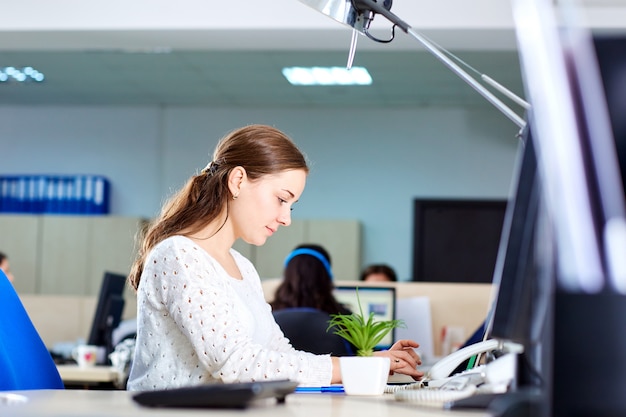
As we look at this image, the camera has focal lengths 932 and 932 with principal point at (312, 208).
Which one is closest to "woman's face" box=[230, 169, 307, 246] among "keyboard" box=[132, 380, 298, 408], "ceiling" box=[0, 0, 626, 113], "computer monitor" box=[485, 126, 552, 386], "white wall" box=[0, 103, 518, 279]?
"keyboard" box=[132, 380, 298, 408]

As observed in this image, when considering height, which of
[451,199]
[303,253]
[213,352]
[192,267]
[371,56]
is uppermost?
[371,56]

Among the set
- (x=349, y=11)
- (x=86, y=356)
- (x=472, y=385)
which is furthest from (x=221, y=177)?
(x=86, y=356)

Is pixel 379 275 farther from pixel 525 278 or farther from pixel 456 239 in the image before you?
pixel 525 278

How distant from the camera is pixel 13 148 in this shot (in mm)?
8758

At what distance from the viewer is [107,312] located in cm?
443

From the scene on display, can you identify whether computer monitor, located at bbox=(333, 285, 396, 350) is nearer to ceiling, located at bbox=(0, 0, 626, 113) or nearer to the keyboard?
ceiling, located at bbox=(0, 0, 626, 113)

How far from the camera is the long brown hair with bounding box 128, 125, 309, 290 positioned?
74.9 inches

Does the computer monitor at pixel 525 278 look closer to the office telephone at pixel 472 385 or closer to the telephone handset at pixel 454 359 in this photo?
the office telephone at pixel 472 385

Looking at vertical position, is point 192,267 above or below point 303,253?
below

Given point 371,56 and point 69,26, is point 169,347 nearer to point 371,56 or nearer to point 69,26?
point 69,26

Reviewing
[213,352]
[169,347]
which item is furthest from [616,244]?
[169,347]

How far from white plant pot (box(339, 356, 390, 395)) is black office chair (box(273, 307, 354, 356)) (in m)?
1.51

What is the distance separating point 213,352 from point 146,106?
737 centimetres

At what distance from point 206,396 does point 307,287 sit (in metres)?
2.69
